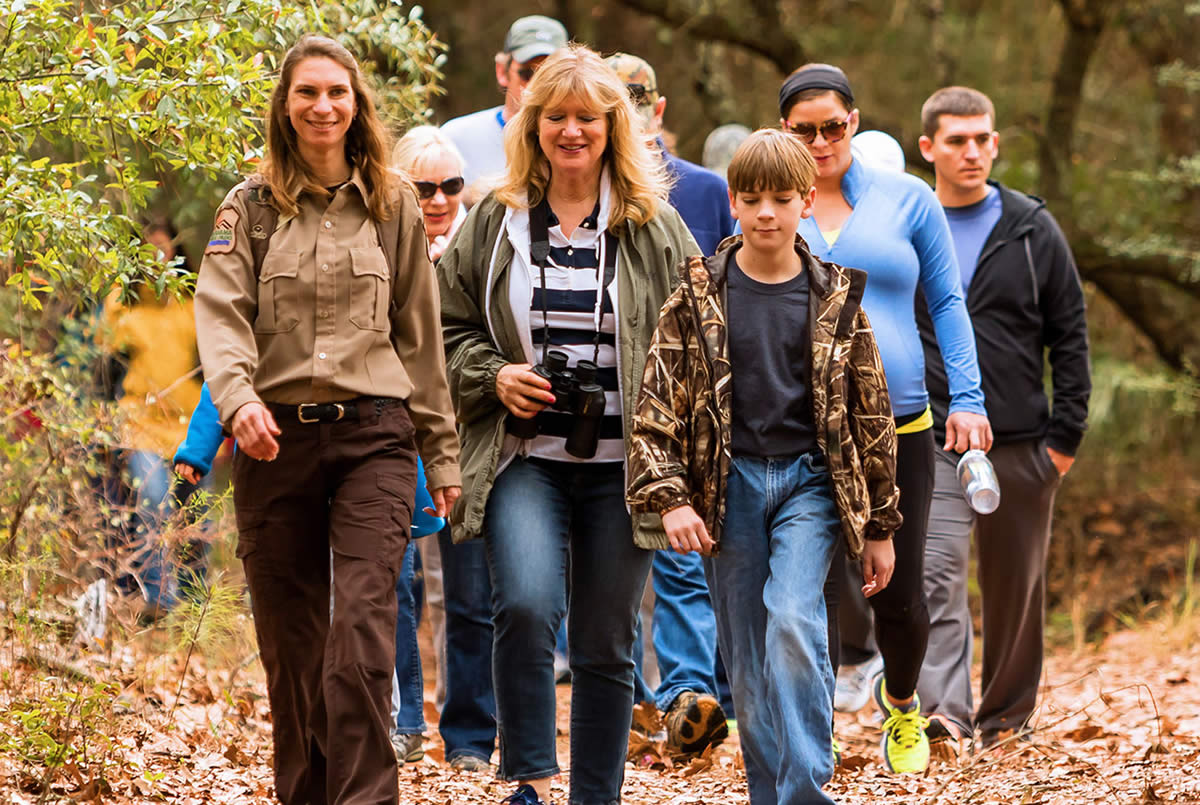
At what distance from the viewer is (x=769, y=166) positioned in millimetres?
4820

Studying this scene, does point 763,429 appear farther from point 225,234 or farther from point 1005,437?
point 1005,437

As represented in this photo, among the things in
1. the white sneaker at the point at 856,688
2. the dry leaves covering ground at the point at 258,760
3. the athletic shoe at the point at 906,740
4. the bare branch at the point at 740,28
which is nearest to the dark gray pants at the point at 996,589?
the dry leaves covering ground at the point at 258,760

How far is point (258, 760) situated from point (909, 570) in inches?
100

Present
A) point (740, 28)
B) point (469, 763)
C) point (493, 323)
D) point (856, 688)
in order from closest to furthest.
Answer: point (493, 323) < point (469, 763) < point (856, 688) < point (740, 28)

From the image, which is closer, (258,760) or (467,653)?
(258,760)

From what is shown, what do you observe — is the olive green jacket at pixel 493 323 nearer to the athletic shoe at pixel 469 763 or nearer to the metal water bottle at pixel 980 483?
the athletic shoe at pixel 469 763

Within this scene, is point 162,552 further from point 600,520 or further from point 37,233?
point 600,520

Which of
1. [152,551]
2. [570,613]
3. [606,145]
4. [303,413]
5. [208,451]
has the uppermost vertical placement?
[606,145]

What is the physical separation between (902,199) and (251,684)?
3.65 metres

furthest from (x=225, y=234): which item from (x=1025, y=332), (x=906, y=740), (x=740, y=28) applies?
(x=740, y=28)

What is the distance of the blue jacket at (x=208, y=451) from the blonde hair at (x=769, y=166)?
4.32 feet

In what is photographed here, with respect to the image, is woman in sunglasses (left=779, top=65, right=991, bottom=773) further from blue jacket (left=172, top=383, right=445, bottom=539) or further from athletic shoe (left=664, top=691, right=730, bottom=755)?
blue jacket (left=172, top=383, right=445, bottom=539)

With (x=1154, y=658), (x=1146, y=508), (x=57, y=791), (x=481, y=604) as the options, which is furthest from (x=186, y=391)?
(x=1146, y=508)

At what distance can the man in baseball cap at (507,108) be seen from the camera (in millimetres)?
7332
